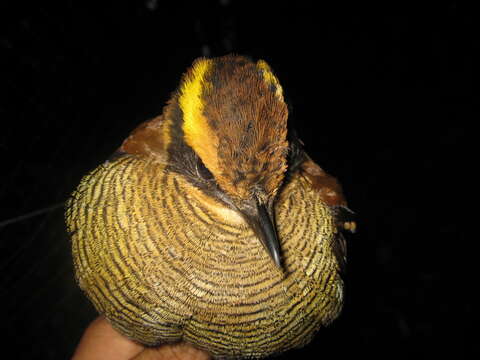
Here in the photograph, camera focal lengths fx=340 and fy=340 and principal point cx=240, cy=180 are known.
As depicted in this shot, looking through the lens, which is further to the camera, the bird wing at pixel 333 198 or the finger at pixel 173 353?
the finger at pixel 173 353

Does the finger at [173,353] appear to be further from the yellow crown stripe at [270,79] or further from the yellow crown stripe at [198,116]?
the yellow crown stripe at [270,79]

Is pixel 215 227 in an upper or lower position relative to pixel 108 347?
upper

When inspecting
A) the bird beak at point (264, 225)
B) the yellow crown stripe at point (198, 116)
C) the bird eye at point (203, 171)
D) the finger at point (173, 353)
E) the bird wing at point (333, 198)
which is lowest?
the finger at point (173, 353)

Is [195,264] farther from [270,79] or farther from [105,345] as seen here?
[105,345]

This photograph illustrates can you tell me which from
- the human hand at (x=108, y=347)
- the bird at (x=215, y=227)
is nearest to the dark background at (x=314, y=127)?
the human hand at (x=108, y=347)

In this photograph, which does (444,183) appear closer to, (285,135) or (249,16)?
(249,16)

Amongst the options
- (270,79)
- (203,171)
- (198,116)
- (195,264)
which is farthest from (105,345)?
(270,79)
